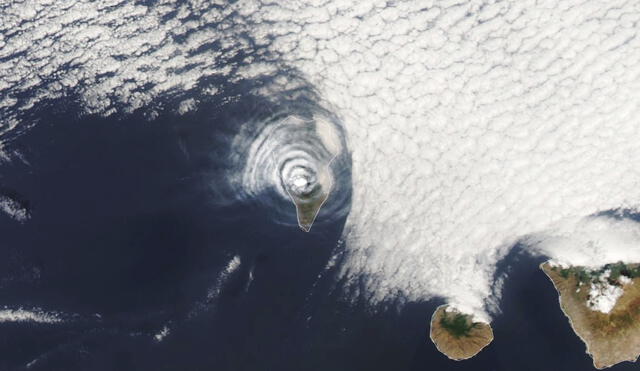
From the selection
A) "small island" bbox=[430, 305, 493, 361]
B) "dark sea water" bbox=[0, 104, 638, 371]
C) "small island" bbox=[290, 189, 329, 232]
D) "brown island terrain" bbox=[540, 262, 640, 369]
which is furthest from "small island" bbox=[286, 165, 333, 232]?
"brown island terrain" bbox=[540, 262, 640, 369]

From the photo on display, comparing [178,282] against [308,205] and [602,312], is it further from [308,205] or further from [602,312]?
[602,312]

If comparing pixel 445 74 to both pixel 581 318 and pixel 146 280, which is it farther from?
pixel 146 280

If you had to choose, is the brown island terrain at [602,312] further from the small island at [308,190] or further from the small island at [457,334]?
the small island at [308,190]

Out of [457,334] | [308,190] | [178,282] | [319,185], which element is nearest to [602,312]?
[457,334]

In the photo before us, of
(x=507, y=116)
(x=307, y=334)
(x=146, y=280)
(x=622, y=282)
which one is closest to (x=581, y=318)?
(x=622, y=282)

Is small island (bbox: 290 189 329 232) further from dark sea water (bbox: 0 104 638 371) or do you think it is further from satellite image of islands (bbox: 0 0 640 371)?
dark sea water (bbox: 0 104 638 371)
